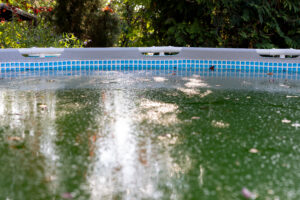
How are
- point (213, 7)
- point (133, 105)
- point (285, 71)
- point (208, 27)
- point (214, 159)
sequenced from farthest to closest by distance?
point (208, 27) → point (213, 7) → point (285, 71) → point (133, 105) → point (214, 159)

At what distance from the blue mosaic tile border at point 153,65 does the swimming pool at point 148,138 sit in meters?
1.19

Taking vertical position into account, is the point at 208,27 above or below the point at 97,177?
above

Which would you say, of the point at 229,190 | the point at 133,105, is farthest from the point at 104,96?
the point at 229,190

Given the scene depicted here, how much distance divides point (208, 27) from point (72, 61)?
3241mm

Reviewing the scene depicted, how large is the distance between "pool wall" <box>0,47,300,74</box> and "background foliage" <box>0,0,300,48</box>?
106 centimetres

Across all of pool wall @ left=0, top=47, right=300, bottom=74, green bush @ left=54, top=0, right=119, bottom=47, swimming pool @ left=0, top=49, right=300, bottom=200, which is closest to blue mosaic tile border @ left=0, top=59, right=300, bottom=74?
pool wall @ left=0, top=47, right=300, bottom=74

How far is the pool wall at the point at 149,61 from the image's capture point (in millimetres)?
6996

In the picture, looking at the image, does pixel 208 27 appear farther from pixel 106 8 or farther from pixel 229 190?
pixel 229 190

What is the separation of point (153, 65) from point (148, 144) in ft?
15.9

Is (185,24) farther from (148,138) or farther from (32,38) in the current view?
(148,138)

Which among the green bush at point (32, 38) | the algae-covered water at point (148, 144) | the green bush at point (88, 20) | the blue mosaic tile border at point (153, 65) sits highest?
the green bush at point (88, 20)

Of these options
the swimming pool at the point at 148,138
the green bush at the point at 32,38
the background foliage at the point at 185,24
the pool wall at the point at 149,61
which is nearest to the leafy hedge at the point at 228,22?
the background foliage at the point at 185,24

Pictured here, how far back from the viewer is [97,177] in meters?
2.18

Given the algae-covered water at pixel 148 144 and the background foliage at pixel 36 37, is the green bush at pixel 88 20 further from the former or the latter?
the algae-covered water at pixel 148 144
